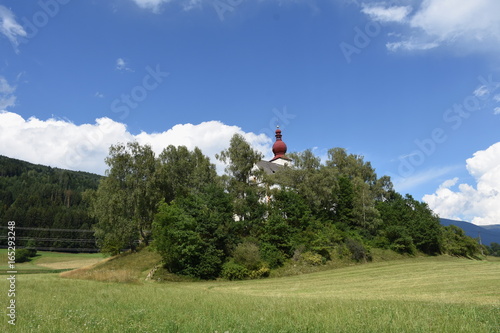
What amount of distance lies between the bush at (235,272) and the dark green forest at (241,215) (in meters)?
0.11

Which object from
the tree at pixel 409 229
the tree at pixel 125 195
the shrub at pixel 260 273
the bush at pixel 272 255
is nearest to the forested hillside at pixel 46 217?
the tree at pixel 125 195

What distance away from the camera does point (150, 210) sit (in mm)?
46125

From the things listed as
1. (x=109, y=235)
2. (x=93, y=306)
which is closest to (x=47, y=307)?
(x=93, y=306)

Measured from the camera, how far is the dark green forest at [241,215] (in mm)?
34562

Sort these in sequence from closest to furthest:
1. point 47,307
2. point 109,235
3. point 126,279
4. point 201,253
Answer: point 47,307 → point 126,279 → point 201,253 → point 109,235

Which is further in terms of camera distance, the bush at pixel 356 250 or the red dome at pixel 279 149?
the red dome at pixel 279 149

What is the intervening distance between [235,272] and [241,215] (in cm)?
922

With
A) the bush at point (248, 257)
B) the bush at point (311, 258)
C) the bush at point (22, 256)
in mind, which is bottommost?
the bush at point (22, 256)

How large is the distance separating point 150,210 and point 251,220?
1599 cm

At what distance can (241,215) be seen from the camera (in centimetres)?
4088

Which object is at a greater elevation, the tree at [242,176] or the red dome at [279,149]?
the red dome at [279,149]

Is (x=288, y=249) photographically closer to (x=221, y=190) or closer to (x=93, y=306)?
(x=221, y=190)

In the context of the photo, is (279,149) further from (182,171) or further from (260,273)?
(260,273)

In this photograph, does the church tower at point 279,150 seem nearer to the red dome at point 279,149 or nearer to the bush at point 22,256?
the red dome at point 279,149
